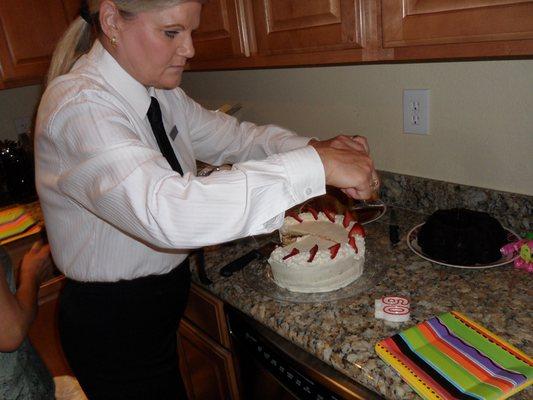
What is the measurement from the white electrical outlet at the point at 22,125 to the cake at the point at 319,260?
5.92 feet

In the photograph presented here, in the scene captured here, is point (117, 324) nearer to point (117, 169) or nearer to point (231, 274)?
point (231, 274)

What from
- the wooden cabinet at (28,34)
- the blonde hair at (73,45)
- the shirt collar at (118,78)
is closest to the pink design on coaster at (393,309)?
the shirt collar at (118,78)

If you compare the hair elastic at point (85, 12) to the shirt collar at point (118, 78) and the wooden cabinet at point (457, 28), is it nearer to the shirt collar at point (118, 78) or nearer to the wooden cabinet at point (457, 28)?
the shirt collar at point (118, 78)

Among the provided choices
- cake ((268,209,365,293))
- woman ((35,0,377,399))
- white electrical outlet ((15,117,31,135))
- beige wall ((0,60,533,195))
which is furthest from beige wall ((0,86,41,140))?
cake ((268,209,365,293))

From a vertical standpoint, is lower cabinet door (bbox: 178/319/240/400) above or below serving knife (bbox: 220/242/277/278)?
below

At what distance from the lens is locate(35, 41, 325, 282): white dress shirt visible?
702mm

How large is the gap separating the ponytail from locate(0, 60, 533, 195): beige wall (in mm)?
791

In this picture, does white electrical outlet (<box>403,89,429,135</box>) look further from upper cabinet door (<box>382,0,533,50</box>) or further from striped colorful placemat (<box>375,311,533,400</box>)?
striped colorful placemat (<box>375,311,533,400</box>)

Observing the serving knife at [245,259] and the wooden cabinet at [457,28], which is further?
the serving knife at [245,259]

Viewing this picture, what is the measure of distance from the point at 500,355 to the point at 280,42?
834 millimetres

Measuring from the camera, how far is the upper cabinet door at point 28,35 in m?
1.75

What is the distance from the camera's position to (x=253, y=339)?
3.61 ft

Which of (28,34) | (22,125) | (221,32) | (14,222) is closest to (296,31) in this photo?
(221,32)

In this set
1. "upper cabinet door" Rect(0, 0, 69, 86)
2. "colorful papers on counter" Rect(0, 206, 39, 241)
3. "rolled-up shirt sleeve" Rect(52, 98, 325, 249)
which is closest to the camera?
"rolled-up shirt sleeve" Rect(52, 98, 325, 249)
